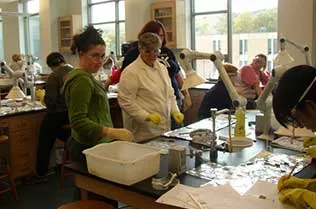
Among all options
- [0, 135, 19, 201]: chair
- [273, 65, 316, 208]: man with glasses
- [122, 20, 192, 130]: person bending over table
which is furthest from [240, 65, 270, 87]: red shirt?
[273, 65, 316, 208]: man with glasses

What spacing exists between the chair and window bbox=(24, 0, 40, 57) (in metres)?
6.28

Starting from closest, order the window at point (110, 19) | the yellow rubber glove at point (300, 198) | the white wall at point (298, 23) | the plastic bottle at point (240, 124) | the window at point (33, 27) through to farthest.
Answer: the yellow rubber glove at point (300, 198)
the plastic bottle at point (240, 124)
the white wall at point (298, 23)
the window at point (110, 19)
the window at point (33, 27)

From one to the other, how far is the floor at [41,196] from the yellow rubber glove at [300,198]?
232 cm

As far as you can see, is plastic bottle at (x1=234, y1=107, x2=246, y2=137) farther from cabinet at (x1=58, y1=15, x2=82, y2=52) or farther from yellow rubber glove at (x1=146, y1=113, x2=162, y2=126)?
cabinet at (x1=58, y1=15, x2=82, y2=52)

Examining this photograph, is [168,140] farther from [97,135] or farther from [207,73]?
[207,73]

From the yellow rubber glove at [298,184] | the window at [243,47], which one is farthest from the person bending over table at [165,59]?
the window at [243,47]

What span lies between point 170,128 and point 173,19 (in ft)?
11.4

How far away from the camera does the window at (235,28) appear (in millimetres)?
5340

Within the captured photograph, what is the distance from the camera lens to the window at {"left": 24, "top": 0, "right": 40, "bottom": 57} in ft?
30.9

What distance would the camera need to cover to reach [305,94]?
1287mm

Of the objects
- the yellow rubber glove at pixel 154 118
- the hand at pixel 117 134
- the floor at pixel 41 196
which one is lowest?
the floor at pixel 41 196

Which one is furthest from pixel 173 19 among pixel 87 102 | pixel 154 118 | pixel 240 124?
pixel 87 102

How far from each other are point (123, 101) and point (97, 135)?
58 centimetres

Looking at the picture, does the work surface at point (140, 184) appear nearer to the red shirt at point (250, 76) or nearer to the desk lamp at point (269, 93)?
the desk lamp at point (269, 93)
